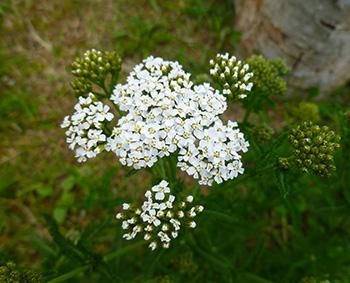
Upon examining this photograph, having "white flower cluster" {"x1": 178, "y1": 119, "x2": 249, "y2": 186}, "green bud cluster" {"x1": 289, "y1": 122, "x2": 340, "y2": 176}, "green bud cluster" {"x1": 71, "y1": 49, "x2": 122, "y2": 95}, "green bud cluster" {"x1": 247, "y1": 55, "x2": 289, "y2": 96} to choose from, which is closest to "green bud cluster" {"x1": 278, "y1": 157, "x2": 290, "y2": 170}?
"green bud cluster" {"x1": 289, "y1": 122, "x2": 340, "y2": 176}

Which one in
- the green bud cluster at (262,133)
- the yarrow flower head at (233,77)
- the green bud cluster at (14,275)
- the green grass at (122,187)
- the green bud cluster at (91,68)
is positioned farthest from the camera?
the green grass at (122,187)

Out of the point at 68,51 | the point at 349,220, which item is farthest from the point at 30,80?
the point at 349,220

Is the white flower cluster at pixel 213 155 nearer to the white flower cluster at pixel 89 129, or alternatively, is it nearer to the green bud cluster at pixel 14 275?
the white flower cluster at pixel 89 129

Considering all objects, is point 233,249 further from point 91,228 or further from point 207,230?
point 91,228

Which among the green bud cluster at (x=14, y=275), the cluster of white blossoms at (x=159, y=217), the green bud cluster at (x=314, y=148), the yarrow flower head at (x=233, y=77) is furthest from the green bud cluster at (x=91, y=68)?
the green bud cluster at (x=314, y=148)

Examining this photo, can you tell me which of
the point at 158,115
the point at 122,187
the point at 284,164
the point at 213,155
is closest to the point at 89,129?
the point at 158,115

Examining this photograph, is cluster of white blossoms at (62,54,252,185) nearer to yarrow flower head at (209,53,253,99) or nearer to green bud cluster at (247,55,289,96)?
yarrow flower head at (209,53,253,99)

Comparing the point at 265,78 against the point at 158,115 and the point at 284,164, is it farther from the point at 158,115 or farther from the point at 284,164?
the point at 158,115
